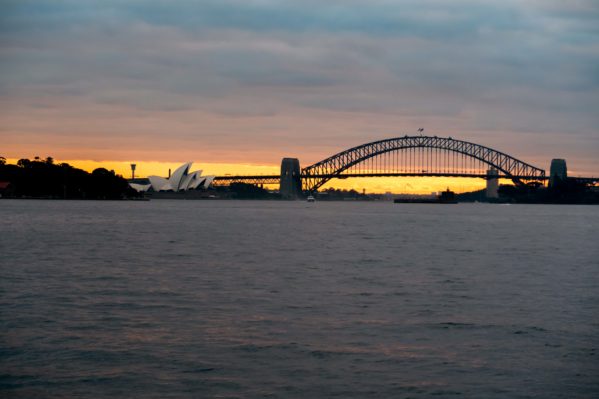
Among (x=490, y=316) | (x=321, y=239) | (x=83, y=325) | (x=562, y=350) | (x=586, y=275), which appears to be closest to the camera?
(x=562, y=350)

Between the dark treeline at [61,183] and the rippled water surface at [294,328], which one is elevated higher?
the dark treeline at [61,183]

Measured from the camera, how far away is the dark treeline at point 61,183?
550ft

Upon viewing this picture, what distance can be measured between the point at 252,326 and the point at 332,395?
5017 millimetres

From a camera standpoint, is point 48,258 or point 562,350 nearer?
point 562,350

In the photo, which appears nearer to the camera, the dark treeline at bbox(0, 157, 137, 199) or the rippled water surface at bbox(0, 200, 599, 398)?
the rippled water surface at bbox(0, 200, 599, 398)

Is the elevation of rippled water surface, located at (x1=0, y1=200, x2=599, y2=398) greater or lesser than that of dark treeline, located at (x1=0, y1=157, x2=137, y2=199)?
lesser

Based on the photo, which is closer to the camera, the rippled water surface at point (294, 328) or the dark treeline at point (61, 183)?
the rippled water surface at point (294, 328)

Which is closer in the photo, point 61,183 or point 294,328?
point 294,328

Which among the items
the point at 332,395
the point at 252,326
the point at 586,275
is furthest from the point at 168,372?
the point at 586,275

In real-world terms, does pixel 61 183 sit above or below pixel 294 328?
above

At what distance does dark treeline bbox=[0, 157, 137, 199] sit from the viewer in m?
168

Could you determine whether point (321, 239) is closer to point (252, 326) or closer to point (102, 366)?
point (252, 326)

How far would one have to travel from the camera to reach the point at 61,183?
556ft

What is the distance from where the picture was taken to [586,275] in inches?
1121
